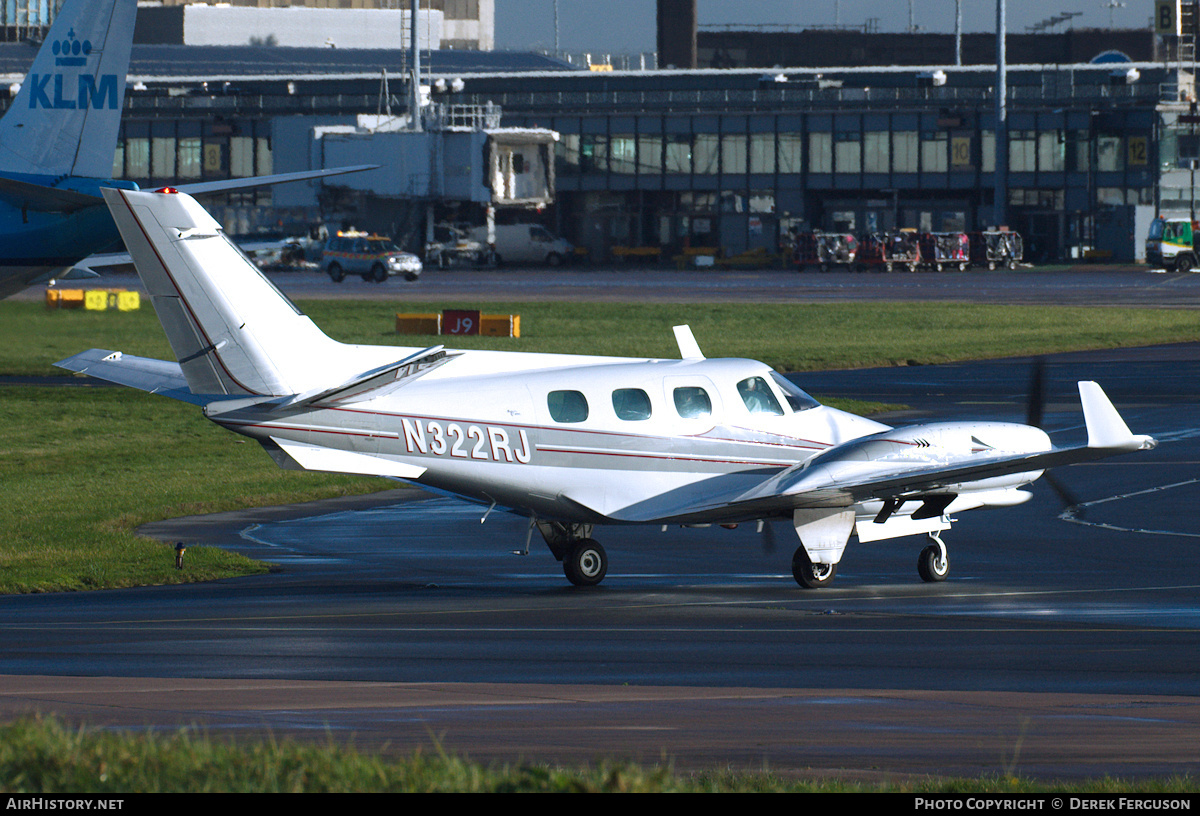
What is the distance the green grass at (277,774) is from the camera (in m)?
8.77

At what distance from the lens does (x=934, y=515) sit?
69.9ft

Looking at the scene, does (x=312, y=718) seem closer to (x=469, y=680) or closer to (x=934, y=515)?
(x=469, y=680)

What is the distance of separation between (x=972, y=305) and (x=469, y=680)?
63.6 meters

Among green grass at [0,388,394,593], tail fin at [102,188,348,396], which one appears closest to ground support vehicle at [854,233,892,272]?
green grass at [0,388,394,593]

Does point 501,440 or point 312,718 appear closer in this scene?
point 312,718

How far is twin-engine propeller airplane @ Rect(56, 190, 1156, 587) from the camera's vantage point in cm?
1988

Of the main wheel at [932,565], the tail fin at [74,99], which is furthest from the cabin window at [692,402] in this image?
the tail fin at [74,99]

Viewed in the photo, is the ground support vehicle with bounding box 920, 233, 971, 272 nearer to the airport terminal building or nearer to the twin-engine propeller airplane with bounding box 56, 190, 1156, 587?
the airport terminal building

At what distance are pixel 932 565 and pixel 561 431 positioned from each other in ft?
16.7

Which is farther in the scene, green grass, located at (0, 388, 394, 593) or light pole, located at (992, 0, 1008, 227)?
light pole, located at (992, 0, 1008, 227)

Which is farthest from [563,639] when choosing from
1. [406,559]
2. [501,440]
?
[406,559]

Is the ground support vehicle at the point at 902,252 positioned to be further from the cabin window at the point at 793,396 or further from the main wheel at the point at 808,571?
the main wheel at the point at 808,571

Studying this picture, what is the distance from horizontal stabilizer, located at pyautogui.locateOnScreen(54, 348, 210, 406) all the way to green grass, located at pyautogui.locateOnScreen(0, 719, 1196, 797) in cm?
1110

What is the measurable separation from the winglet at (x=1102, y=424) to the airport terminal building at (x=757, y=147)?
104808 millimetres
